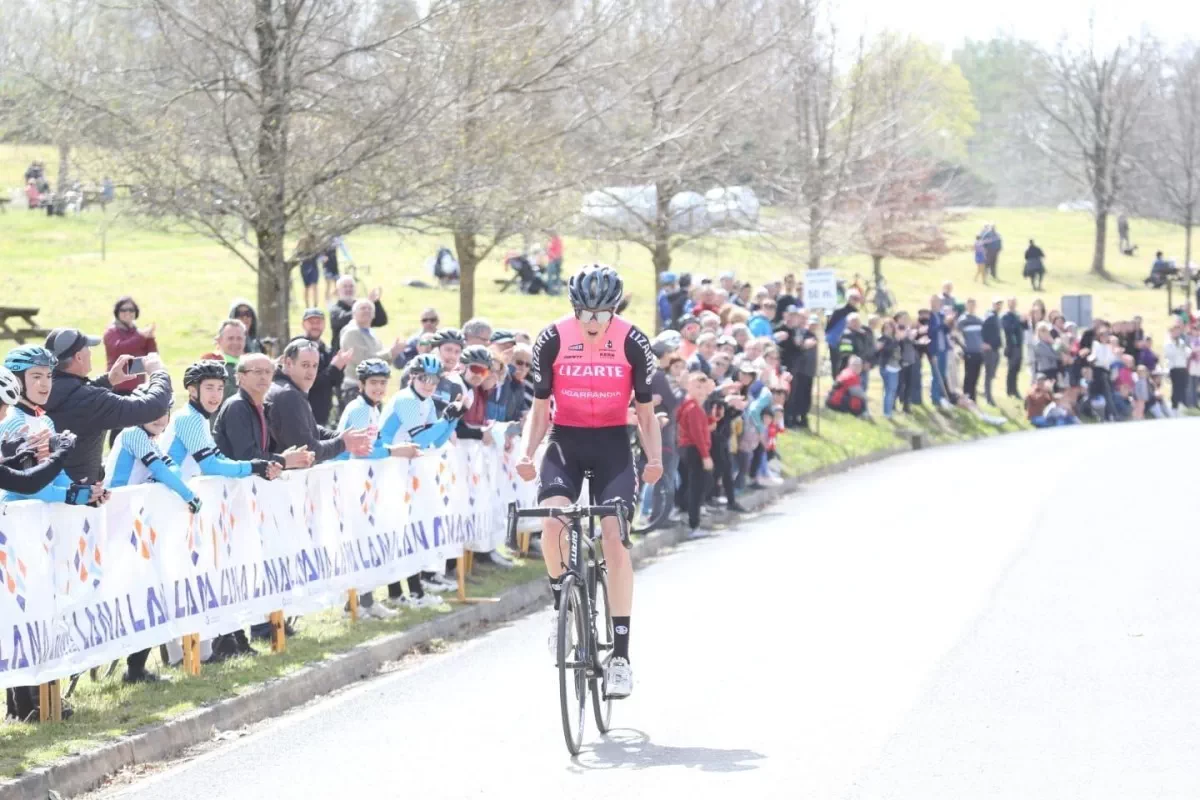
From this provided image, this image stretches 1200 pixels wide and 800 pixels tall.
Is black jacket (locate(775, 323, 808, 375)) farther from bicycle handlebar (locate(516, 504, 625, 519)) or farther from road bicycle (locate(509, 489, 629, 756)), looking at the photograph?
bicycle handlebar (locate(516, 504, 625, 519))

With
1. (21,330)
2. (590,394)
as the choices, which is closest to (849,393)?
(21,330)

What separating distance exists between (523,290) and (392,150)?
25596mm

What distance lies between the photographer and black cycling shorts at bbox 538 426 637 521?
950cm

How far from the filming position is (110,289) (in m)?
39.6

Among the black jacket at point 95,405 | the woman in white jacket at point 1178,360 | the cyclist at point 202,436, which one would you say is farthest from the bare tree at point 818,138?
the black jacket at point 95,405

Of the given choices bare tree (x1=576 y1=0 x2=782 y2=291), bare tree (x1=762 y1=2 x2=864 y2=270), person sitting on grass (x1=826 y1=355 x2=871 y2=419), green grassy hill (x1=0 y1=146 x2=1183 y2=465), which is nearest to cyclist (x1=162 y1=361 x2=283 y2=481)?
green grassy hill (x1=0 y1=146 x2=1183 y2=465)

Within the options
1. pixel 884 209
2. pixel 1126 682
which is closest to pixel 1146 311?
pixel 884 209

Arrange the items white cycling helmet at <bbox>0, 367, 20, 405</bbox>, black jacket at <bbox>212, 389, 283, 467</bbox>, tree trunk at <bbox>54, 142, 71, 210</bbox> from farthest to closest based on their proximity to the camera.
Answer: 1. tree trunk at <bbox>54, 142, 71, 210</bbox>
2. black jacket at <bbox>212, 389, 283, 467</bbox>
3. white cycling helmet at <bbox>0, 367, 20, 405</bbox>

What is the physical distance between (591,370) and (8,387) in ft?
9.65

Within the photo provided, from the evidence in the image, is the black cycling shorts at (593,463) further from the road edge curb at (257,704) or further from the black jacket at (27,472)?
the black jacket at (27,472)

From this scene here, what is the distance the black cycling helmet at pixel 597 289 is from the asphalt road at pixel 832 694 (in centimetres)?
222

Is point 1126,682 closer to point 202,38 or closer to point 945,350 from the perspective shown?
point 202,38

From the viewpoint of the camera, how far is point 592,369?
9500mm

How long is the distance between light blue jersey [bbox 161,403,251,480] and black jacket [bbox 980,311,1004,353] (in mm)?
28641
